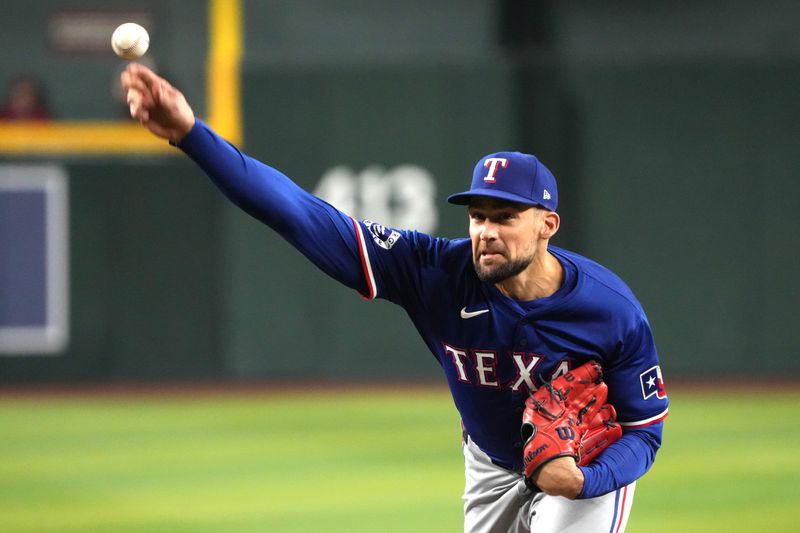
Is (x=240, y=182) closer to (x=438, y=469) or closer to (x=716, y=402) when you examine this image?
(x=438, y=469)

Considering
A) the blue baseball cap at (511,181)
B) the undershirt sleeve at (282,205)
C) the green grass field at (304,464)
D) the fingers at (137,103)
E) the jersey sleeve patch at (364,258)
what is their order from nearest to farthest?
1. the fingers at (137,103)
2. the undershirt sleeve at (282,205)
3. the blue baseball cap at (511,181)
4. the jersey sleeve patch at (364,258)
5. the green grass field at (304,464)

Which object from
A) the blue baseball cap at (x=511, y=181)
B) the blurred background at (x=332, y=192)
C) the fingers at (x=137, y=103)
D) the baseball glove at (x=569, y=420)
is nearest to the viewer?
the fingers at (x=137, y=103)

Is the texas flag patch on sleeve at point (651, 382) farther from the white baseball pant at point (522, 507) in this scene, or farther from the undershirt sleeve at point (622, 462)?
the white baseball pant at point (522, 507)

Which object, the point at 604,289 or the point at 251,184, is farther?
the point at 604,289

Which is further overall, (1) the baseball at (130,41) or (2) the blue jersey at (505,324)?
(2) the blue jersey at (505,324)

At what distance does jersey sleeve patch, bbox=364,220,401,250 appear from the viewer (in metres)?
4.37

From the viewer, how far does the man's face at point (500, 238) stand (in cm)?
420

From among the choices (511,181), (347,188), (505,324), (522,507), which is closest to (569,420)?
(505,324)

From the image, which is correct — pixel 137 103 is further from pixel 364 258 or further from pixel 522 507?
pixel 522 507

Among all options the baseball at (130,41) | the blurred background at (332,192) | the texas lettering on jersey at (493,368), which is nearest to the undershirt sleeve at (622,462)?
the texas lettering on jersey at (493,368)

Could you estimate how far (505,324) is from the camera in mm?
4328

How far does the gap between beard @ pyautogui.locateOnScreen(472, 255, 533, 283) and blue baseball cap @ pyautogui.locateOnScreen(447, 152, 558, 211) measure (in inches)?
8.0

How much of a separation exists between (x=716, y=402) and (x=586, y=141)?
3452 millimetres

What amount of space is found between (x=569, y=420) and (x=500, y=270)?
21.1 inches
